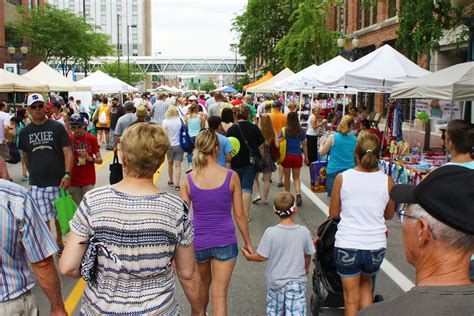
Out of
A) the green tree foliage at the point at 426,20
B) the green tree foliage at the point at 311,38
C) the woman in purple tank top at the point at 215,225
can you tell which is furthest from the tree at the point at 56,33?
the woman in purple tank top at the point at 215,225

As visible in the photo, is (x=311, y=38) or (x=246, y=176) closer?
(x=246, y=176)

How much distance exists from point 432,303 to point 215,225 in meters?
2.82

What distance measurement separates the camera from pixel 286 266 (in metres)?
4.30

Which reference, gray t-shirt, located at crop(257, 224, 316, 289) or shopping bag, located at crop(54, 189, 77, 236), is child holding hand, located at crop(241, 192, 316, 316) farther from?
shopping bag, located at crop(54, 189, 77, 236)

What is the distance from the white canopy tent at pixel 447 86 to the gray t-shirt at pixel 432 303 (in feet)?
24.3

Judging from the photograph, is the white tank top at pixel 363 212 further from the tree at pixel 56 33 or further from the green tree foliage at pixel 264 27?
the green tree foliage at pixel 264 27

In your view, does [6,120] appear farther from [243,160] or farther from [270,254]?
[270,254]

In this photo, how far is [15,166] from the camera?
15414mm

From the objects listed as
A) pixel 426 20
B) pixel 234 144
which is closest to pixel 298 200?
pixel 234 144

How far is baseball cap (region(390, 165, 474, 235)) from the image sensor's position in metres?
1.63

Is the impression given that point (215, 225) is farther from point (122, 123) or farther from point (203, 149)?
point (122, 123)

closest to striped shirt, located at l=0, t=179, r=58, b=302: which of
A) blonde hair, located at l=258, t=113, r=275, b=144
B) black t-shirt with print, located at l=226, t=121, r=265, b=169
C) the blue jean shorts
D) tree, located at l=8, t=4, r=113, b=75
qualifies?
the blue jean shorts

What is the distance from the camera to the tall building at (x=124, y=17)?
185250 millimetres

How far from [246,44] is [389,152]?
136 ft
